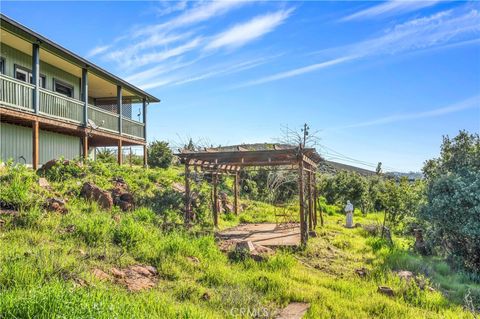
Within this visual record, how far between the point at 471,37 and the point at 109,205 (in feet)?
31.6

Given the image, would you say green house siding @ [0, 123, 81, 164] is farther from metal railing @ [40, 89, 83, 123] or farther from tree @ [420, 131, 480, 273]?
tree @ [420, 131, 480, 273]

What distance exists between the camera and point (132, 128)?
60.5 ft

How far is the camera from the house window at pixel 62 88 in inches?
611

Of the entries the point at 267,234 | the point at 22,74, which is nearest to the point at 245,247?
the point at 267,234

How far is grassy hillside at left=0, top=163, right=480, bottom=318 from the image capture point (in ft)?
14.0

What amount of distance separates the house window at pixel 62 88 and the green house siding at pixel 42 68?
0.14m

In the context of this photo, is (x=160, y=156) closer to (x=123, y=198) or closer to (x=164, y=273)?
(x=123, y=198)

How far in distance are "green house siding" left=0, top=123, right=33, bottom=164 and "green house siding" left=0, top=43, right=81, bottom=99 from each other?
1.94 metres

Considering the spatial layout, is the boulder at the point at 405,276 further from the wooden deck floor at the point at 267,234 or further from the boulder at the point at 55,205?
the boulder at the point at 55,205

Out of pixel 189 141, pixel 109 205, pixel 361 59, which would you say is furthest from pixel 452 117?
pixel 189 141

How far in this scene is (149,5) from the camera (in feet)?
25.6

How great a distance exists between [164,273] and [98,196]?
3700 mm

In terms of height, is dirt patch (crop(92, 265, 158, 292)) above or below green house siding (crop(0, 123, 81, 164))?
below

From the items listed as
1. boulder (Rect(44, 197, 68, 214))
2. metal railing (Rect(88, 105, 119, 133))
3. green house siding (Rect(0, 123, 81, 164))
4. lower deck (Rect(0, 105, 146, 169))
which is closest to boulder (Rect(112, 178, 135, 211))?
boulder (Rect(44, 197, 68, 214))
